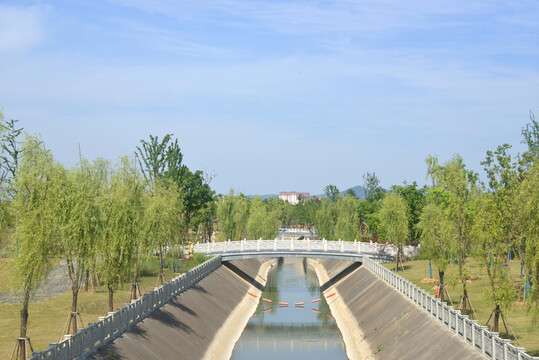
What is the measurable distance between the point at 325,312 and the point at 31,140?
1852 inches

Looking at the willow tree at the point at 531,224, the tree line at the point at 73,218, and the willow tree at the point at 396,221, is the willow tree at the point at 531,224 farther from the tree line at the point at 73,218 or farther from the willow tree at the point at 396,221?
the willow tree at the point at 396,221

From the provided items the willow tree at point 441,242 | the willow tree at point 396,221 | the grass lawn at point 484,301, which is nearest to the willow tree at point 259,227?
the grass lawn at point 484,301

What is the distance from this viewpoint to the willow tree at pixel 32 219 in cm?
3075

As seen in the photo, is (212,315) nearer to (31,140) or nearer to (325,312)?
(325,312)

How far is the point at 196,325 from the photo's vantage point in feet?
169

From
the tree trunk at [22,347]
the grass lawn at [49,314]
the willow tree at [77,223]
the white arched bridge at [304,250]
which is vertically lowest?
the grass lawn at [49,314]

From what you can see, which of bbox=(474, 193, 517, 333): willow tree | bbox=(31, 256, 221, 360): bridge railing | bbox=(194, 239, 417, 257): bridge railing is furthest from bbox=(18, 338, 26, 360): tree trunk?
bbox=(194, 239, 417, 257): bridge railing

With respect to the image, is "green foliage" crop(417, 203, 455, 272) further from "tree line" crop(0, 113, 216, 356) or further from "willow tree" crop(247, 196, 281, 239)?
"willow tree" crop(247, 196, 281, 239)

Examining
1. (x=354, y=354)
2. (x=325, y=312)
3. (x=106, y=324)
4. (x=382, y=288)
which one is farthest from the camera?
(x=325, y=312)

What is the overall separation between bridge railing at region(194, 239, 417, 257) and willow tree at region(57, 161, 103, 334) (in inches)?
1816

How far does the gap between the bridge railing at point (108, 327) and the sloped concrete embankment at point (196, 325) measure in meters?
0.47

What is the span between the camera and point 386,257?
276 ft

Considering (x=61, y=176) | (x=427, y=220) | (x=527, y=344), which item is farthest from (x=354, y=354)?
(x=61, y=176)

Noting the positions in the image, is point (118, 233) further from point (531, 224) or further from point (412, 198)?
point (412, 198)
